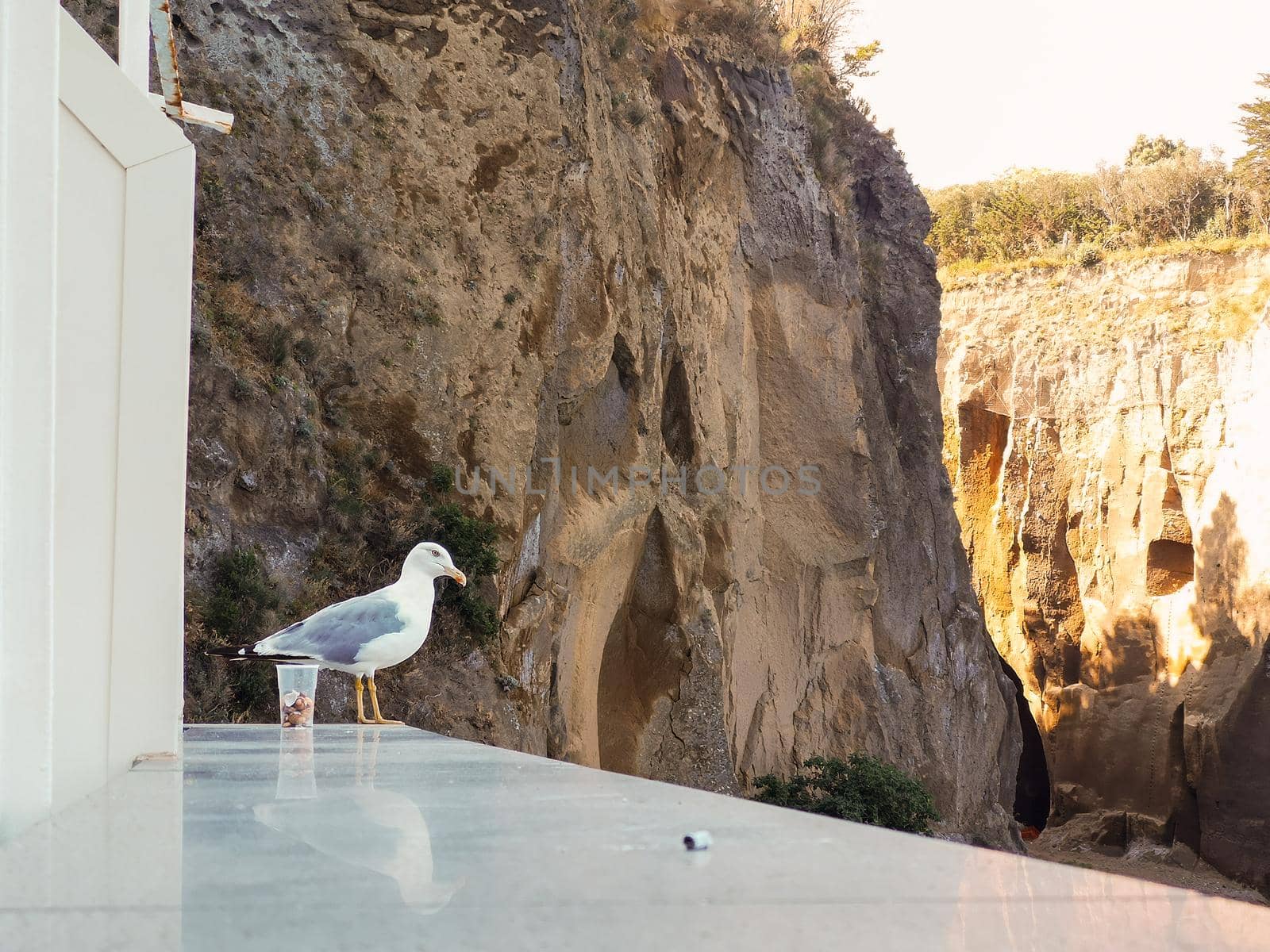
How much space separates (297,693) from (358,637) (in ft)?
1.14

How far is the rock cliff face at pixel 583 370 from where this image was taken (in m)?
10.4

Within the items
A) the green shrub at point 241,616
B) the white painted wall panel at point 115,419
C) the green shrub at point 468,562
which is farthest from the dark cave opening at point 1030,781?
the white painted wall panel at point 115,419

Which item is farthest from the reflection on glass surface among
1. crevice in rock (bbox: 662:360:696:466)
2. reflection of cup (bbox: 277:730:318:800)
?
crevice in rock (bbox: 662:360:696:466)

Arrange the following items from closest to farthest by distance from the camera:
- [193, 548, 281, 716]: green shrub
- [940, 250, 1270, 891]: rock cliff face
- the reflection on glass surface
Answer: the reflection on glass surface < [193, 548, 281, 716]: green shrub < [940, 250, 1270, 891]: rock cliff face

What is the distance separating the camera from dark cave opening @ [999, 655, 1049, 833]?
99.9 ft

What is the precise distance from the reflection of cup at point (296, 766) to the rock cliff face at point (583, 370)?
4791 millimetres

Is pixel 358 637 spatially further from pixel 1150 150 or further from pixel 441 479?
pixel 1150 150

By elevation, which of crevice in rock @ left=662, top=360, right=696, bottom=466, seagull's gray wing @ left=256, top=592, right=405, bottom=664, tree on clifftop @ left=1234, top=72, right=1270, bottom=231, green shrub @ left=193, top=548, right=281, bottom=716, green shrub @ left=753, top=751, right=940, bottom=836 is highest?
tree on clifftop @ left=1234, top=72, right=1270, bottom=231

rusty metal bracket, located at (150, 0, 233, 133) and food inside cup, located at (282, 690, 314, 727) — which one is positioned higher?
rusty metal bracket, located at (150, 0, 233, 133)

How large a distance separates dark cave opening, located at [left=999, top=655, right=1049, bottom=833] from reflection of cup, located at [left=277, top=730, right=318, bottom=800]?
2812 centimetres

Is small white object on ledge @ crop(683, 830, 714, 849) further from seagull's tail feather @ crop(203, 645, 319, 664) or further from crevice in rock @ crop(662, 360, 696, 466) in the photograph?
crevice in rock @ crop(662, 360, 696, 466)

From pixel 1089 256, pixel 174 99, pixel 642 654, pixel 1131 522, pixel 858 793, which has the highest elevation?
pixel 1089 256

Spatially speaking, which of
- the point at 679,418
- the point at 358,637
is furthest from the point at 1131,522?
the point at 358,637

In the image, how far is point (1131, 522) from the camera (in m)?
29.6
